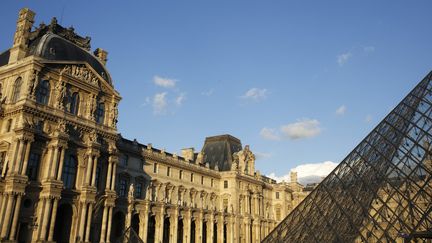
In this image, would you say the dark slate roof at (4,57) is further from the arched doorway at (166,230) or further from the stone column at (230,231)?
the stone column at (230,231)

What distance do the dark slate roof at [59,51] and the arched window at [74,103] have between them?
11.1ft

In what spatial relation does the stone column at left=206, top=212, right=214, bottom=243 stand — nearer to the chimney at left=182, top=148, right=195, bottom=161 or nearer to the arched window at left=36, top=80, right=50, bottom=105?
the chimney at left=182, top=148, right=195, bottom=161

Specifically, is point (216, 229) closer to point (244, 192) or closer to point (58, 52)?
point (244, 192)

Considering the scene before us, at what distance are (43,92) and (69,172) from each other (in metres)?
7.31

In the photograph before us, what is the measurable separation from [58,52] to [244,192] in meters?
34.8

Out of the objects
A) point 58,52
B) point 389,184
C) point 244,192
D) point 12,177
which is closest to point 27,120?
point 12,177

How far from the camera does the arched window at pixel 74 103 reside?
40.0 meters

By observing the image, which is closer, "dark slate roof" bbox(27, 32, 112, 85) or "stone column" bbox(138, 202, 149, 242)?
"dark slate roof" bbox(27, 32, 112, 85)

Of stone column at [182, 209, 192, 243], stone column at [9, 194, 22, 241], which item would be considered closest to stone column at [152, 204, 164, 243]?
stone column at [182, 209, 192, 243]

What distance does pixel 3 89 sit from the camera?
38875mm

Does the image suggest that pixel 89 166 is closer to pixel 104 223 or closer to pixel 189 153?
pixel 104 223

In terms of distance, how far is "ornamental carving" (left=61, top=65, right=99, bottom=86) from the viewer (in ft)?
130

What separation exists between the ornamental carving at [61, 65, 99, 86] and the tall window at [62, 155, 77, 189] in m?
7.49

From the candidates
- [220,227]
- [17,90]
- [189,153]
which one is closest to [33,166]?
[17,90]
